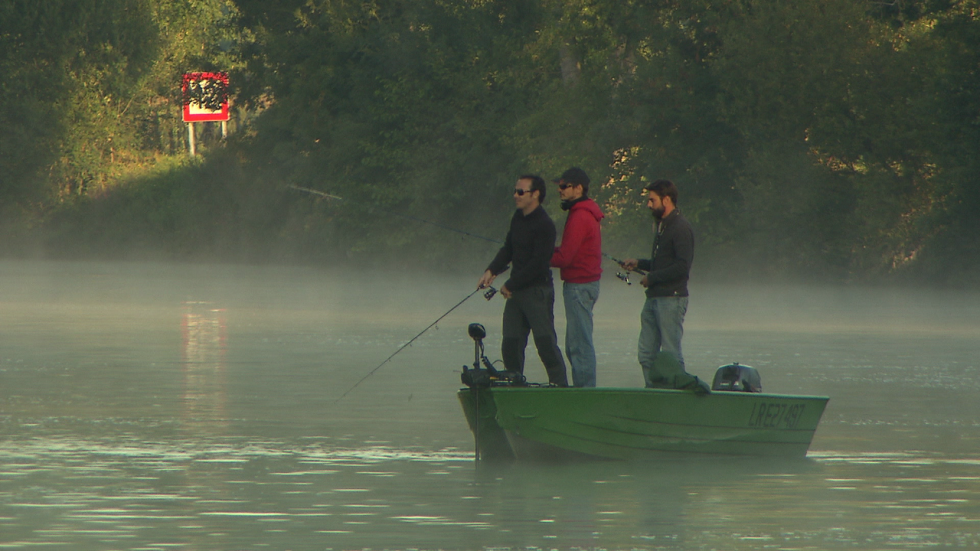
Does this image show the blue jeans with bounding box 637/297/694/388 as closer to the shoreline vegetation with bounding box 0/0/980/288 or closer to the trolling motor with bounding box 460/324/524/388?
the trolling motor with bounding box 460/324/524/388

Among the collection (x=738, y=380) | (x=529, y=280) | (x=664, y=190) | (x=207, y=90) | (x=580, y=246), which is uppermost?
(x=207, y=90)

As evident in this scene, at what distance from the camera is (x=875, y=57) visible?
125 feet

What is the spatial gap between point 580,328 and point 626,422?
987mm

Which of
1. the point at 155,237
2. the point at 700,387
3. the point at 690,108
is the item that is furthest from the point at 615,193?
the point at 700,387

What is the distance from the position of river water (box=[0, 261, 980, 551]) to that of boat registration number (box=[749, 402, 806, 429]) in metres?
0.25

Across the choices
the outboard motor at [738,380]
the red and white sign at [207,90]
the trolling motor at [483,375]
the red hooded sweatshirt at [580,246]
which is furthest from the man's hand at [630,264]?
the red and white sign at [207,90]

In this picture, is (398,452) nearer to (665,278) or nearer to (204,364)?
(665,278)

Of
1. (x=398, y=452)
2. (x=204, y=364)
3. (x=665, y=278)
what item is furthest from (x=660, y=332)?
(x=204, y=364)

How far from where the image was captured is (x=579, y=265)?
11539 millimetres

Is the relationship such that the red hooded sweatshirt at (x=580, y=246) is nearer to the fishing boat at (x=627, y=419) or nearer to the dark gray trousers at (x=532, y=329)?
the dark gray trousers at (x=532, y=329)

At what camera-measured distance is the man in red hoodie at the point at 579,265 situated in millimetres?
11414

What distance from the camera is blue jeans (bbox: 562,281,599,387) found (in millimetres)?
11539

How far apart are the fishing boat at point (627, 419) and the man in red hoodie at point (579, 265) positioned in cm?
86

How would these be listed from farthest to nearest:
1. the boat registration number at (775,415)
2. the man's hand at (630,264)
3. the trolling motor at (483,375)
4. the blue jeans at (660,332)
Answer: the man's hand at (630,264) < the blue jeans at (660,332) < the boat registration number at (775,415) < the trolling motor at (483,375)
